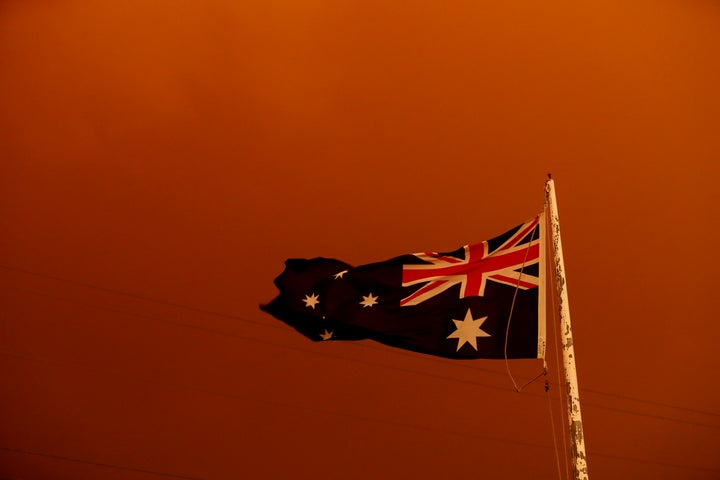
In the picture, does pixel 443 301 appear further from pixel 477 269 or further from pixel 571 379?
pixel 571 379

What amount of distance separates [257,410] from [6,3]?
24.1 feet

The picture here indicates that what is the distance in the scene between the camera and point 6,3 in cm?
1160

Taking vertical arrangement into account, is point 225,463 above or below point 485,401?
below

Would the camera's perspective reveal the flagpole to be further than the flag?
No

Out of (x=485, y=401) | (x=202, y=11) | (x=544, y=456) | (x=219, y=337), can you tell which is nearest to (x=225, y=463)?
(x=219, y=337)

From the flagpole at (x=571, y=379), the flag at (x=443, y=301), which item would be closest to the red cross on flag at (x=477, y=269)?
the flag at (x=443, y=301)

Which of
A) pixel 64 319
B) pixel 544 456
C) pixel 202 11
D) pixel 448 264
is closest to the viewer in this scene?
pixel 448 264

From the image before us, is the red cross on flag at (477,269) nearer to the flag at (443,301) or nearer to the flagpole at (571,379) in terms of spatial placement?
the flag at (443,301)

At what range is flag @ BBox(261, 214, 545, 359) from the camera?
5.89 metres

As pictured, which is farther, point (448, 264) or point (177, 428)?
point (177, 428)

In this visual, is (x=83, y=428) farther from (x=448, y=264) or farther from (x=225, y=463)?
(x=448, y=264)

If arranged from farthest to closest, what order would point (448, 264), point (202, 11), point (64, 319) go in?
point (64, 319), point (202, 11), point (448, 264)

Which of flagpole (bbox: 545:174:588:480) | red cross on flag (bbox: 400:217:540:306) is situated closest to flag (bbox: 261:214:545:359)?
red cross on flag (bbox: 400:217:540:306)

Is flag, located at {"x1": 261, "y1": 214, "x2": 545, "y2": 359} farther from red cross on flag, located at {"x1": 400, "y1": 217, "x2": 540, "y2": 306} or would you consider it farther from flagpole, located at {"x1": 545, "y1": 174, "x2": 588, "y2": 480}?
flagpole, located at {"x1": 545, "y1": 174, "x2": 588, "y2": 480}
